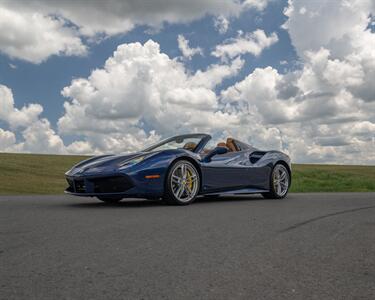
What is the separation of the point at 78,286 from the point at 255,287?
0.95 meters

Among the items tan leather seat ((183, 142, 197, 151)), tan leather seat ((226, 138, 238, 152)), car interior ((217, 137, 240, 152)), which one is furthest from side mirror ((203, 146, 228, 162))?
tan leather seat ((226, 138, 238, 152))

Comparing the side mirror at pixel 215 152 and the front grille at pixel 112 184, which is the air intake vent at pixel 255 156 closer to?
the side mirror at pixel 215 152

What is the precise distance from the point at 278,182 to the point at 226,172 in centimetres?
168

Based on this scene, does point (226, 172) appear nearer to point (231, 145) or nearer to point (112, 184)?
point (231, 145)

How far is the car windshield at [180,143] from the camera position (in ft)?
26.3

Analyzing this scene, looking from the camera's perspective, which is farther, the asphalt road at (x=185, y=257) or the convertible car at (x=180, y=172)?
A: the convertible car at (x=180, y=172)

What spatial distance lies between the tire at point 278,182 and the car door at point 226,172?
0.78m

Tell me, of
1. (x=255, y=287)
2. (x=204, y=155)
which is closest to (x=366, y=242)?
(x=255, y=287)

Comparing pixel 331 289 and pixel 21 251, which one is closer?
Answer: pixel 331 289

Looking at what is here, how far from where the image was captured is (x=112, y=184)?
6.87 meters

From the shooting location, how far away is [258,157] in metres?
9.15

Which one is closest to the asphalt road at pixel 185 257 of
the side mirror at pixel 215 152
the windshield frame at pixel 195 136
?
the side mirror at pixel 215 152

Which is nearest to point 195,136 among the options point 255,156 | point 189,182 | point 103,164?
point 189,182

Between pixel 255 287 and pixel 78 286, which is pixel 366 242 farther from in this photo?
pixel 78 286
